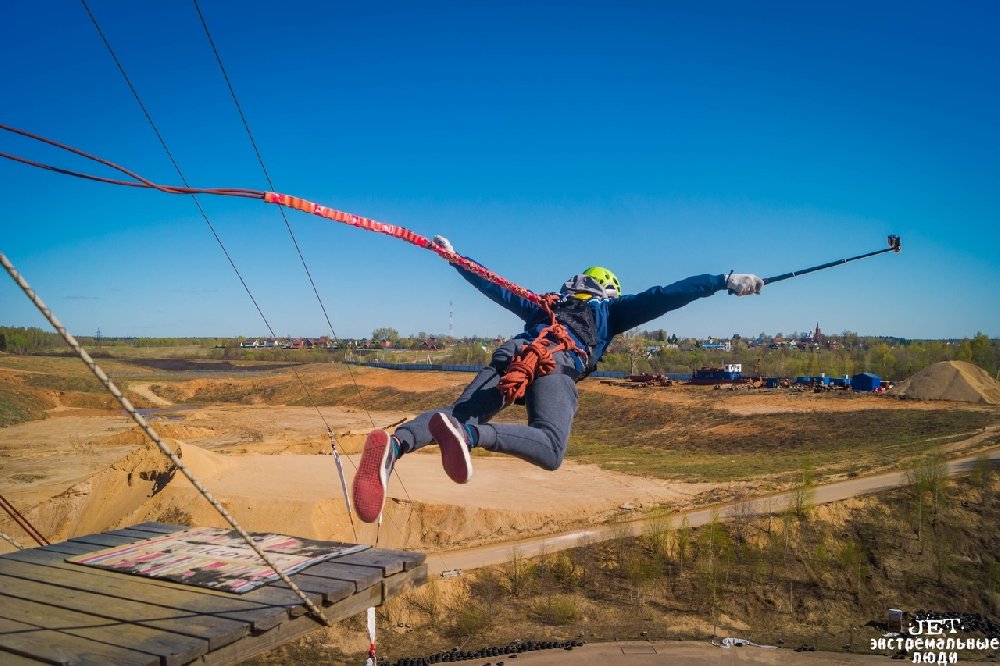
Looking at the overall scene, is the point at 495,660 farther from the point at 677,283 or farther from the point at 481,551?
the point at 677,283

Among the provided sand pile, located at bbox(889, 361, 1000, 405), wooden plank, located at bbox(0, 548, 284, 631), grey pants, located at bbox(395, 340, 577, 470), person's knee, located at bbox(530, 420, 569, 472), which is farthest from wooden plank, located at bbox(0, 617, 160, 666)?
sand pile, located at bbox(889, 361, 1000, 405)

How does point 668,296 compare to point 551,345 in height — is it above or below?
above

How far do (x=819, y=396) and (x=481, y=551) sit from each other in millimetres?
31253

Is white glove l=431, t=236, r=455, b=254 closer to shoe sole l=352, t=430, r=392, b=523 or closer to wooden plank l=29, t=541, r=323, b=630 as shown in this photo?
shoe sole l=352, t=430, r=392, b=523

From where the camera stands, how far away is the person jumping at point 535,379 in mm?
3992

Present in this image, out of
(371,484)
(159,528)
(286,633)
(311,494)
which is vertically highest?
(371,484)

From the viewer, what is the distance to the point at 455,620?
16656mm

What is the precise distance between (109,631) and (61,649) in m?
0.32

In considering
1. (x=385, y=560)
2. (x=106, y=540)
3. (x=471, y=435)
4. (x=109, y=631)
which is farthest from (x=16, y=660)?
(x=106, y=540)

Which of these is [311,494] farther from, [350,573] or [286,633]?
[286,633]

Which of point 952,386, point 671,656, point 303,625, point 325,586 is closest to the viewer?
point 303,625

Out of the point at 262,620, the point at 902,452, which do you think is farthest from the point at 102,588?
the point at 902,452

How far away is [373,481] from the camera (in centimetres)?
393

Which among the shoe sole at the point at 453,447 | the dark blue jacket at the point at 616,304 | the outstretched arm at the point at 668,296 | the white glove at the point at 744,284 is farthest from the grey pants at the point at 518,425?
the white glove at the point at 744,284
